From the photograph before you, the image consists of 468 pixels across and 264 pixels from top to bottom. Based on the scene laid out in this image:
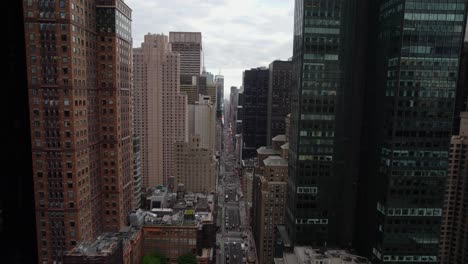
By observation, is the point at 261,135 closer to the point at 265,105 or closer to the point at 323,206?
the point at 265,105

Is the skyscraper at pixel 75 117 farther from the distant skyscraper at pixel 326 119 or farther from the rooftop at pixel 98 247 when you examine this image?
the distant skyscraper at pixel 326 119

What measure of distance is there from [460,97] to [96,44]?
86.6m

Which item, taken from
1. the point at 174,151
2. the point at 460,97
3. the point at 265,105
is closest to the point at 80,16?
the point at 174,151

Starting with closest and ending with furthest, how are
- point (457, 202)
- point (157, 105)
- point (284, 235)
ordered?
point (284, 235), point (457, 202), point (157, 105)

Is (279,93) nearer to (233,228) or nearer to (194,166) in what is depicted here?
(194,166)

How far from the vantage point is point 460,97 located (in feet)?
280

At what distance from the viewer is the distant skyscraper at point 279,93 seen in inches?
5758

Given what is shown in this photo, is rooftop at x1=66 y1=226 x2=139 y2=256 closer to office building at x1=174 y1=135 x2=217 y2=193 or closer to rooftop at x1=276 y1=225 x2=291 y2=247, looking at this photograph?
rooftop at x1=276 y1=225 x2=291 y2=247

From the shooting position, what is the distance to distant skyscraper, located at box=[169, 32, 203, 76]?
188m

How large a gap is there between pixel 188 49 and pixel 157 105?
82472 mm

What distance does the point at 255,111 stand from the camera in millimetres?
166875

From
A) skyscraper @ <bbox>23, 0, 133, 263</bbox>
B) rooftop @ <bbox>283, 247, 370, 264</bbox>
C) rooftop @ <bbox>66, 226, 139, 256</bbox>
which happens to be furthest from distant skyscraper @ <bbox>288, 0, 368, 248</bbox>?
skyscraper @ <bbox>23, 0, 133, 263</bbox>

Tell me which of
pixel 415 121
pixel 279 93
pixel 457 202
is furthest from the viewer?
pixel 279 93

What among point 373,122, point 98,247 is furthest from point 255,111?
point 98,247
